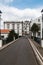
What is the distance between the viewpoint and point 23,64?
44.8 feet

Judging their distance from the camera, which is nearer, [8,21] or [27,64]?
[27,64]

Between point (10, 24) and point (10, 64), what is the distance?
16514 cm

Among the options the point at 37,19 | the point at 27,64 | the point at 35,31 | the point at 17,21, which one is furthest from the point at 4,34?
the point at 27,64

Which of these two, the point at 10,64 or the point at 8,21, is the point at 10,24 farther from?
the point at 10,64

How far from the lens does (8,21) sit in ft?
589

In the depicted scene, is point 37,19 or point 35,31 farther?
point 37,19

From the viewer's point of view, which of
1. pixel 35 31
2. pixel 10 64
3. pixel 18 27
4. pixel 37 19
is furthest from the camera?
pixel 18 27

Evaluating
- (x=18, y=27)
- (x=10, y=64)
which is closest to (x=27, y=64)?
(x=10, y=64)

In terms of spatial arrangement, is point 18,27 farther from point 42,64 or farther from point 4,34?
point 42,64

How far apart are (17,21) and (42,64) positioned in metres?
163

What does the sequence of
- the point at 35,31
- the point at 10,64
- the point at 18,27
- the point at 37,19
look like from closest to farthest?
the point at 10,64
the point at 35,31
the point at 37,19
the point at 18,27

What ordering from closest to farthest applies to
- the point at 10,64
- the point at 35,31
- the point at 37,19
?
the point at 10,64 < the point at 35,31 < the point at 37,19

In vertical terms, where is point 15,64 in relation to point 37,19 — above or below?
below

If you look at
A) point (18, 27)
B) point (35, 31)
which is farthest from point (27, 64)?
point (18, 27)
